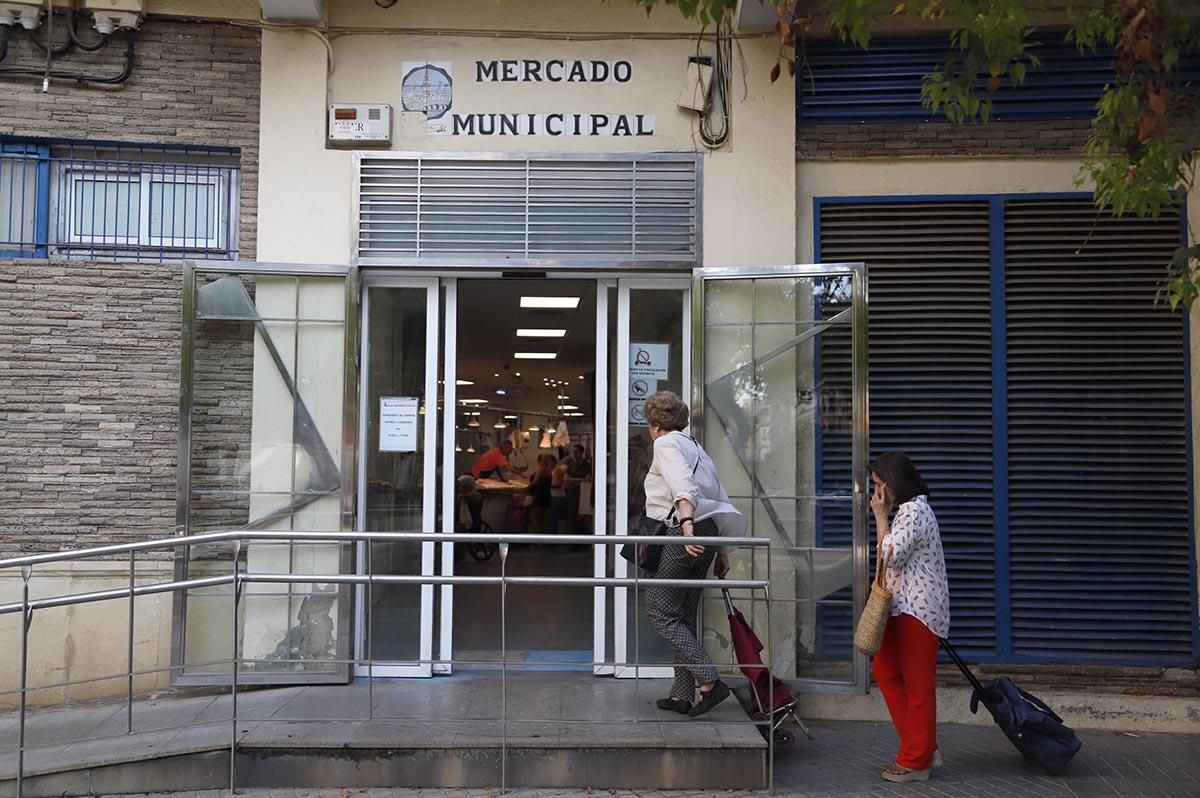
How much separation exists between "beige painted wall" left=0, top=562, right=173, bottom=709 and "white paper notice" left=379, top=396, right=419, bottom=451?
1.78 m

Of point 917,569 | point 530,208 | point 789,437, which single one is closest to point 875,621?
point 917,569

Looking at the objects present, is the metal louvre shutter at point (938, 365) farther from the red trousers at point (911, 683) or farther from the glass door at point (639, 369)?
the red trousers at point (911, 683)

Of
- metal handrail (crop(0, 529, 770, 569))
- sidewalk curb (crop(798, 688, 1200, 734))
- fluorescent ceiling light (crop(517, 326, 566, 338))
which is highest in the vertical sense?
fluorescent ceiling light (crop(517, 326, 566, 338))

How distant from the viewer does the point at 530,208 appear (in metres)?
7.16

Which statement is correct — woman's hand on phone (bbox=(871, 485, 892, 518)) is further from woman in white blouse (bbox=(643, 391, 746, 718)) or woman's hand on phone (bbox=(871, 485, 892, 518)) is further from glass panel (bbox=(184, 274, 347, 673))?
glass panel (bbox=(184, 274, 347, 673))

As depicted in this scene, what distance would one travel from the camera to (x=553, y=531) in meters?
11.1

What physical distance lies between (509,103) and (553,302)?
159cm

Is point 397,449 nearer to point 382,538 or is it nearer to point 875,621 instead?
point 382,538

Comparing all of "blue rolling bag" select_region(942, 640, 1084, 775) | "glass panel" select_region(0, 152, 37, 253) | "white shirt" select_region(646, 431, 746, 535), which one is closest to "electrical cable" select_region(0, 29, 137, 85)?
"glass panel" select_region(0, 152, 37, 253)

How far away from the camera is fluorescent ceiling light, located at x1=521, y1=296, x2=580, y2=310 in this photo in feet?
25.8

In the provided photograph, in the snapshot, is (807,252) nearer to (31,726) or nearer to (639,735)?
(639,735)

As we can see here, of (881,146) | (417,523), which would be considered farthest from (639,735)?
(881,146)

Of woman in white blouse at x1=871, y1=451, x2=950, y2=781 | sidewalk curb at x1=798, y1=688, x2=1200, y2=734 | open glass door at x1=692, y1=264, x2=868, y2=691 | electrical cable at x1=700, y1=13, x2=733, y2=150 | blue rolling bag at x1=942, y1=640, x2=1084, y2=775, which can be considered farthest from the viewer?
electrical cable at x1=700, y1=13, x2=733, y2=150

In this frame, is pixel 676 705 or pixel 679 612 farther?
pixel 676 705
